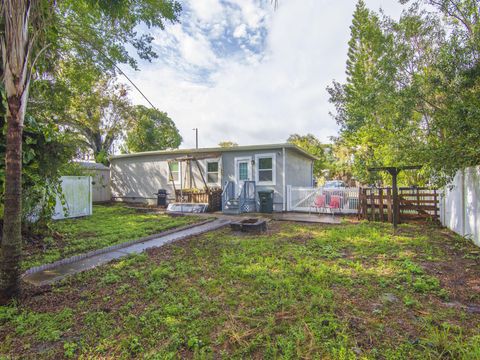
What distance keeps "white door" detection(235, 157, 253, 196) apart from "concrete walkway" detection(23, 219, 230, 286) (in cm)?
459

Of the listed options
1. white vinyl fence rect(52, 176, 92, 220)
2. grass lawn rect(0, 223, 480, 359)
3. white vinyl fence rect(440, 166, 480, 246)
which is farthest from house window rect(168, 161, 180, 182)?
white vinyl fence rect(440, 166, 480, 246)

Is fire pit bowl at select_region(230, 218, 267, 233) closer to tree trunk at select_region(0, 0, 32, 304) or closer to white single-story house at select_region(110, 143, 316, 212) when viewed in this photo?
white single-story house at select_region(110, 143, 316, 212)

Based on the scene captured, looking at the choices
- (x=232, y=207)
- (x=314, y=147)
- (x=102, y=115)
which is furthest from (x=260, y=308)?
(x=314, y=147)

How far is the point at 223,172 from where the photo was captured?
11.6m

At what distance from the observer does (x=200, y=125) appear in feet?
100

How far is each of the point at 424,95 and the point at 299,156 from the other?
6.84m

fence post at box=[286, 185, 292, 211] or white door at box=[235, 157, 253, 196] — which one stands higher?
white door at box=[235, 157, 253, 196]

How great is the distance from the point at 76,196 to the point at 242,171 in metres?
6.88

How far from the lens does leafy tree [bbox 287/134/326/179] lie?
85.0 ft

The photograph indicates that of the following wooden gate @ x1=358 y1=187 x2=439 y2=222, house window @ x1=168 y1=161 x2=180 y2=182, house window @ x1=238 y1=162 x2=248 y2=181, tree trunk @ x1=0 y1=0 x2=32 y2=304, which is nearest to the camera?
tree trunk @ x1=0 y1=0 x2=32 y2=304

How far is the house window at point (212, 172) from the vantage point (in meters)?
11.9

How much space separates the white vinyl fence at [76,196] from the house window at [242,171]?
6.33 meters

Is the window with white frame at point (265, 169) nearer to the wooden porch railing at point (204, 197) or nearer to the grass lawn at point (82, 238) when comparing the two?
the wooden porch railing at point (204, 197)

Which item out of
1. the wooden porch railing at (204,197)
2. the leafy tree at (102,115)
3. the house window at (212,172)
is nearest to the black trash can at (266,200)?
the wooden porch railing at (204,197)
